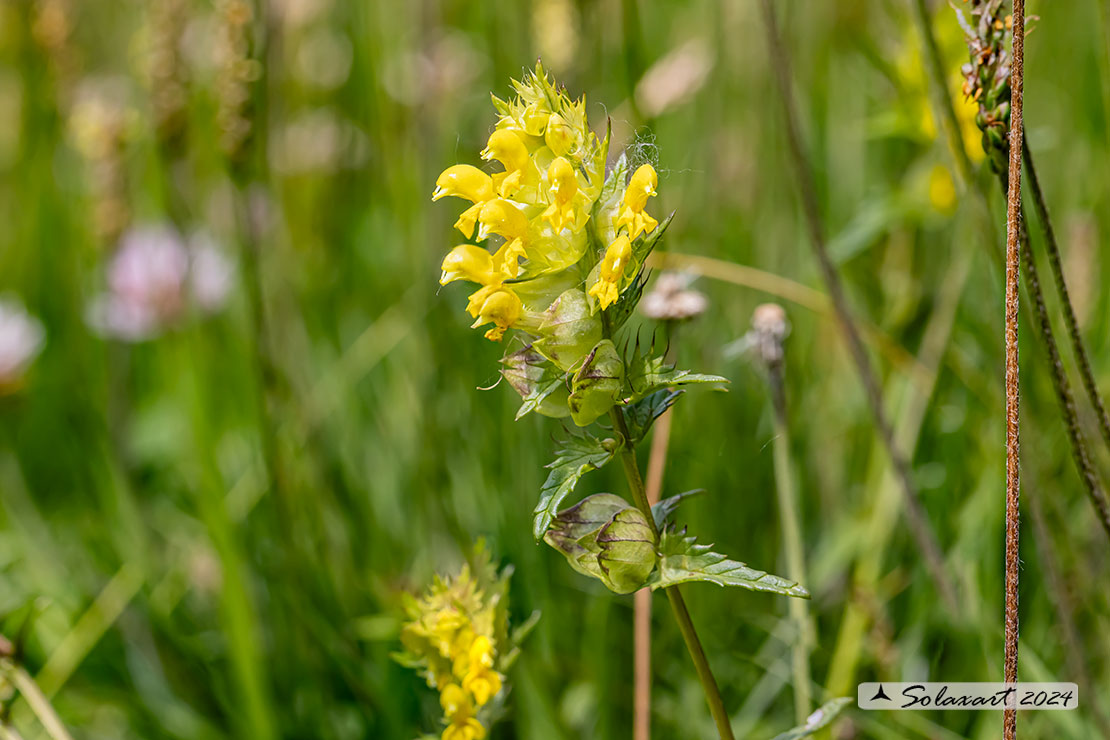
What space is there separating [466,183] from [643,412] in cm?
15

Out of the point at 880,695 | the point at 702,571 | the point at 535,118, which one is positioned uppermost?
the point at 535,118

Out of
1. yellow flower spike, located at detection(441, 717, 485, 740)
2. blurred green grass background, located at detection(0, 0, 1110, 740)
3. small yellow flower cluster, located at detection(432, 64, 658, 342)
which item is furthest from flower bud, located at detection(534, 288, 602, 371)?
yellow flower spike, located at detection(441, 717, 485, 740)

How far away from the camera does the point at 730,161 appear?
5.30 ft

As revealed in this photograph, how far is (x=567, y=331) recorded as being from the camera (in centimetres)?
44

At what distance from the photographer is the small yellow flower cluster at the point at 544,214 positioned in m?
0.43

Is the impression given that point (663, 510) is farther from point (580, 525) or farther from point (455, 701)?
point (455, 701)

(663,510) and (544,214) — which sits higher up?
(544,214)

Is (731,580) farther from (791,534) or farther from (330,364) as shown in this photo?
(330,364)

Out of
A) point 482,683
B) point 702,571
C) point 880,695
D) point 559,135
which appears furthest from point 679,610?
point 880,695

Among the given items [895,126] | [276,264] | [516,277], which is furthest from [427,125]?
[516,277]

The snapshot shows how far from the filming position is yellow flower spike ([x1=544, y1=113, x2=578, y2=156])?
43 cm

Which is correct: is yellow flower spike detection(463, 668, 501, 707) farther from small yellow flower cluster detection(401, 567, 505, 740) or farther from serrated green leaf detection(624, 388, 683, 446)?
serrated green leaf detection(624, 388, 683, 446)

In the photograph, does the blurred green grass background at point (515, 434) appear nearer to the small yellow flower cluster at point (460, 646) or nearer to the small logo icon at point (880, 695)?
the small logo icon at point (880, 695)

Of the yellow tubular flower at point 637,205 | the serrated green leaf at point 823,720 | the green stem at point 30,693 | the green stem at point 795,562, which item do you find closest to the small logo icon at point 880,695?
the green stem at point 795,562
